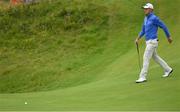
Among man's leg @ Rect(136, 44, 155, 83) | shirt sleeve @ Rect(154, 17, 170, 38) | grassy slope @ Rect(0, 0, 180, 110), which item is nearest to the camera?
grassy slope @ Rect(0, 0, 180, 110)

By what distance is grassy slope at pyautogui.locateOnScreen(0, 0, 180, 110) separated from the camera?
1227 cm

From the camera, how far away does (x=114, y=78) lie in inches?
692

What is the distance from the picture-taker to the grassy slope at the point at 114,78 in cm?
1227

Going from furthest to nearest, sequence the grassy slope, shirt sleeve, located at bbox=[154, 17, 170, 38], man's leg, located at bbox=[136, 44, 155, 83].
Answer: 1. man's leg, located at bbox=[136, 44, 155, 83]
2. shirt sleeve, located at bbox=[154, 17, 170, 38]
3. the grassy slope

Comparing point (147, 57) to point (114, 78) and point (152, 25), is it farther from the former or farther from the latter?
point (114, 78)

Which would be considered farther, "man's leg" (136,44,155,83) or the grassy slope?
"man's leg" (136,44,155,83)

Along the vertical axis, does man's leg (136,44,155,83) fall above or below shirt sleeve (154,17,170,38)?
below

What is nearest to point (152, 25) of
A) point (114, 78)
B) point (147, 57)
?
point (147, 57)

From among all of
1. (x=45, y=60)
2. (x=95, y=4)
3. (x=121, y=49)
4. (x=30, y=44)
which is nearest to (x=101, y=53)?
(x=121, y=49)

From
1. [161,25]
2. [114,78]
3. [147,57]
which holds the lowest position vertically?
[147,57]

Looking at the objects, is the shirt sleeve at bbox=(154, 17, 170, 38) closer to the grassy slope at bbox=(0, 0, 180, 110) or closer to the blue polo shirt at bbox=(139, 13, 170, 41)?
the blue polo shirt at bbox=(139, 13, 170, 41)

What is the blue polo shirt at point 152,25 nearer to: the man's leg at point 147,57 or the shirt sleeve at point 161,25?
the shirt sleeve at point 161,25

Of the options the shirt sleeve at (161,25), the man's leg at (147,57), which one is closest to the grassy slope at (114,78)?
the man's leg at (147,57)

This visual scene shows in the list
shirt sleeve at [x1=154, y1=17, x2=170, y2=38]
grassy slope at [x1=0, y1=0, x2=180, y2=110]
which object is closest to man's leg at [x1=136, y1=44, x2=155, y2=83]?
grassy slope at [x1=0, y1=0, x2=180, y2=110]
